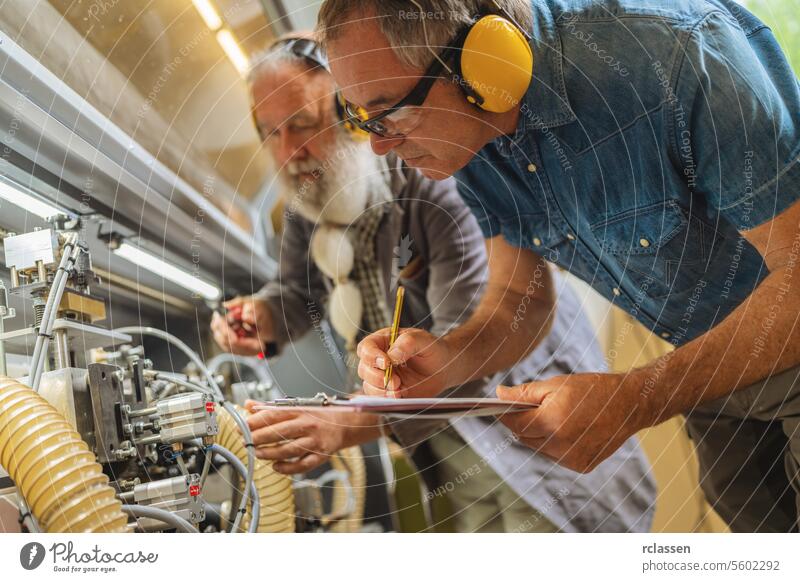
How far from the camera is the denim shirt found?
2.20 ft

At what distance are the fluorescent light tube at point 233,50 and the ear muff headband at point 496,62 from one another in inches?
14.2

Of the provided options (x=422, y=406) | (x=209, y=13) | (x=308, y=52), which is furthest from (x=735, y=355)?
(x=209, y=13)

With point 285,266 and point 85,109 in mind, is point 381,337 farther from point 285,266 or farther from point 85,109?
point 85,109

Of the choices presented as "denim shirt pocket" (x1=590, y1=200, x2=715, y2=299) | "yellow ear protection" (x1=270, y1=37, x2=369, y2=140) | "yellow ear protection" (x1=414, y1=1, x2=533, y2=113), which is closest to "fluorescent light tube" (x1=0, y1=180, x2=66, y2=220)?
"yellow ear protection" (x1=270, y1=37, x2=369, y2=140)

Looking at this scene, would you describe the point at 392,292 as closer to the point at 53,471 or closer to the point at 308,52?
the point at 308,52

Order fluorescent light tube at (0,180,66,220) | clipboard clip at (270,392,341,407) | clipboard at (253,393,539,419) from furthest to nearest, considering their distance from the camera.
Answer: fluorescent light tube at (0,180,66,220) → clipboard clip at (270,392,341,407) → clipboard at (253,393,539,419)

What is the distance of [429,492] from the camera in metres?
1.14

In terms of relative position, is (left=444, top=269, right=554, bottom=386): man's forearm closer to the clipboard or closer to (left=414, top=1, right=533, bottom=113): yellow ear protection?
the clipboard

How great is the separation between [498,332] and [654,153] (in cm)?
31

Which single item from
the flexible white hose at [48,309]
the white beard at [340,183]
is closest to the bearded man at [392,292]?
the white beard at [340,183]

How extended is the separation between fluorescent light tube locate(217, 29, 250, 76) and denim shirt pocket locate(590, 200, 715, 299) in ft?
1.81

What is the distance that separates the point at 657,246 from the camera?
0.79 m

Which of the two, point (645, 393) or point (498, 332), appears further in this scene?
point (498, 332)
